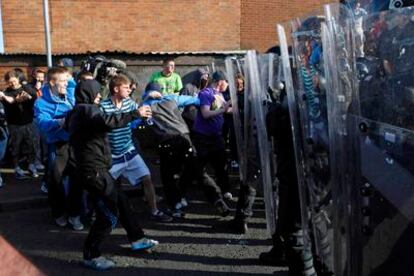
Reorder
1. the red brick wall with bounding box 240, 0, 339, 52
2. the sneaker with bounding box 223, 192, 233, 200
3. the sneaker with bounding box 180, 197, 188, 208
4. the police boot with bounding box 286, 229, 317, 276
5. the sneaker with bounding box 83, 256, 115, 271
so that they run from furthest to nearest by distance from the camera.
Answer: the red brick wall with bounding box 240, 0, 339, 52
the sneaker with bounding box 223, 192, 233, 200
the sneaker with bounding box 180, 197, 188, 208
the sneaker with bounding box 83, 256, 115, 271
the police boot with bounding box 286, 229, 317, 276

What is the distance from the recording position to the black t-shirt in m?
8.02

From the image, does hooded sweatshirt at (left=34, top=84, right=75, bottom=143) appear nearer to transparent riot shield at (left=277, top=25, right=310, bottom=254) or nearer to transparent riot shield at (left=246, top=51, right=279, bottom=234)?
transparent riot shield at (left=246, top=51, right=279, bottom=234)

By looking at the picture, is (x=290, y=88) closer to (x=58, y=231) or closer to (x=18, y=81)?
(x=58, y=231)

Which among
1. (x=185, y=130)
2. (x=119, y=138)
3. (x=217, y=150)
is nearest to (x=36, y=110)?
(x=119, y=138)

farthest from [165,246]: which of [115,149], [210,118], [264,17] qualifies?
[264,17]

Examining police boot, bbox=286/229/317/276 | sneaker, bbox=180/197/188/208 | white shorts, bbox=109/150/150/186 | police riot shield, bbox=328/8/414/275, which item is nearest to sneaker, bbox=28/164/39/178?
sneaker, bbox=180/197/188/208

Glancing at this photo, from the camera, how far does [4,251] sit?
4.24ft

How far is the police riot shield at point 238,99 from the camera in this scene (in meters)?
5.70

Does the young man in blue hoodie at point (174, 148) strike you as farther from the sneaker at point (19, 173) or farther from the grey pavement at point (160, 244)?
the sneaker at point (19, 173)

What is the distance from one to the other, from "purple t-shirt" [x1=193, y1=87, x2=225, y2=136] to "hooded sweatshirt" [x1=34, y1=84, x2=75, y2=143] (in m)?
1.42

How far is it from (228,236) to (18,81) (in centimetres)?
416

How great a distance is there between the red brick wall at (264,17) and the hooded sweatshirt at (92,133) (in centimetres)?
1010

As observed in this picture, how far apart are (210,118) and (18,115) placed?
3345mm

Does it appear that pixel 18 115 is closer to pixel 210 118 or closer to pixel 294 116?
pixel 210 118
